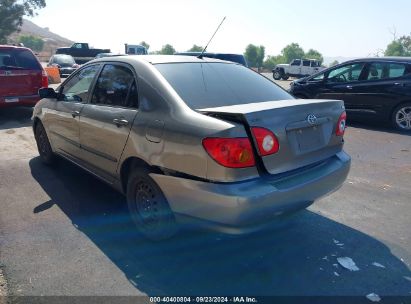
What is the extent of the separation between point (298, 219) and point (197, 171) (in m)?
1.70

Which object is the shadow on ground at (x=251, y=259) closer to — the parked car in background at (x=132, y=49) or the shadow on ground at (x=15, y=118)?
the shadow on ground at (x=15, y=118)

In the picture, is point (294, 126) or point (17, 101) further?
point (17, 101)

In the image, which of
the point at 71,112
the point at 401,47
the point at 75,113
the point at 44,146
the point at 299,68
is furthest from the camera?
the point at 401,47

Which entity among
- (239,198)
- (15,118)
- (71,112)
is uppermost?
(71,112)

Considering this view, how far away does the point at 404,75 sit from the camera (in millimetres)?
8469

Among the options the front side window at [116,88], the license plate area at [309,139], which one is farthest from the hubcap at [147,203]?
the license plate area at [309,139]

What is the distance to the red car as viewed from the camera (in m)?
9.08

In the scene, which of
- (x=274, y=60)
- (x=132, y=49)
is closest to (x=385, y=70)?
(x=132, y=49)

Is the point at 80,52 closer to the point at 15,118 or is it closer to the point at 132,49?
the point at 132,49

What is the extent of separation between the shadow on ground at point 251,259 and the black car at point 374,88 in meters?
5.68

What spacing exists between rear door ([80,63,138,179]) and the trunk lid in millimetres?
936

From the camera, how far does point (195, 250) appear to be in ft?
11.2

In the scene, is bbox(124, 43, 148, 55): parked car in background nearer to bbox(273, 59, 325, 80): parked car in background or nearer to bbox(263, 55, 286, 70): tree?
bbox(273, 59, 325, 80): parked car in background

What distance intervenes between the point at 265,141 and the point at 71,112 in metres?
2.79
